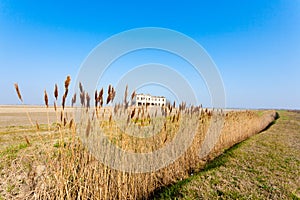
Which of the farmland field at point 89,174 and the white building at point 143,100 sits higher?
the white building at point 143,100

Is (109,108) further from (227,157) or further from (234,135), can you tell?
(234,135)

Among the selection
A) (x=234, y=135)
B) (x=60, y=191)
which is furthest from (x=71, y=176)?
(x=234, y=135)

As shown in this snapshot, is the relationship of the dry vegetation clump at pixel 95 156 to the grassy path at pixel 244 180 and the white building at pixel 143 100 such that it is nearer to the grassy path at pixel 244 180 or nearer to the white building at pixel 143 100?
the white building at pixel 143 100

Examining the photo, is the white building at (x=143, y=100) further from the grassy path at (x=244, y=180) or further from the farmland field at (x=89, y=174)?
the grassy path at (x=244, y=180)

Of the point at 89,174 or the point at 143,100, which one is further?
the point at 143,100

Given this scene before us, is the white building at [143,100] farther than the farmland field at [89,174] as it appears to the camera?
Yes

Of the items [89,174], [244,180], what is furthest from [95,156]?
[244,180]

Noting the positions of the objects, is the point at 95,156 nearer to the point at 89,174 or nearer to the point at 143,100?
the point at 89,174

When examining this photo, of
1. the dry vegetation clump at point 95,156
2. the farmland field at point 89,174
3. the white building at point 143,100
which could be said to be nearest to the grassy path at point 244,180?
the farmland field at point 89,174

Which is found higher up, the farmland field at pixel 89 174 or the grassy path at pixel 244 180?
the farmland field at pixel 89 174

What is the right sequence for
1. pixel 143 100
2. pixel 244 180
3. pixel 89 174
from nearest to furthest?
pixel 89 174 < pixel 143 100 < pixel 244 180

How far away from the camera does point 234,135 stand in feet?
22.5

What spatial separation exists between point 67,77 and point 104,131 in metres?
0.88

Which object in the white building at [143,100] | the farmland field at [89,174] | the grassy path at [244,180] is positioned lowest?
the grassy path at [244,180]
